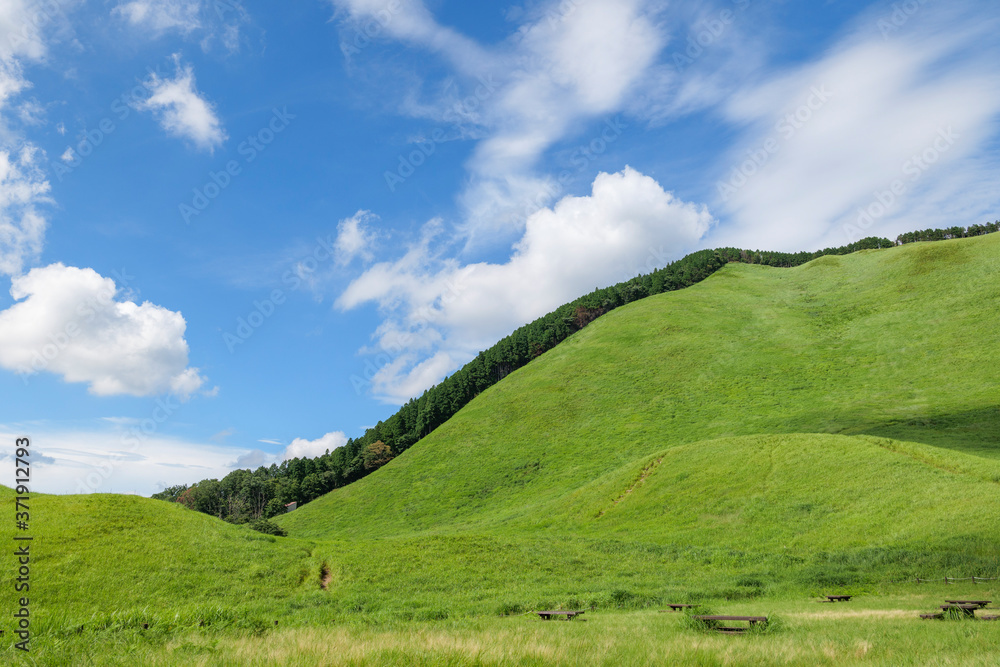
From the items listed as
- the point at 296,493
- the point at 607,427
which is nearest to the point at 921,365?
the point at 607,427

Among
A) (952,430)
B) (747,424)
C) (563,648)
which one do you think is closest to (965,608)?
(563,648)

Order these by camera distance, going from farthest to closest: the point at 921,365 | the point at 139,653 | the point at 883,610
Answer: the point at 921,365, the point at 883,610, the point at 139,653

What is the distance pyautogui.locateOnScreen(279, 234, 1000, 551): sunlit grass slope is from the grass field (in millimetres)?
364

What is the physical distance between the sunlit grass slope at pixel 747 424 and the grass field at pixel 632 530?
1.20 ft

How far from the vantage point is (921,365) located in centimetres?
7462

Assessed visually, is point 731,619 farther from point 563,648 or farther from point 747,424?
point 747,424

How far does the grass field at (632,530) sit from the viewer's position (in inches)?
406

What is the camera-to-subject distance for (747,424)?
68.9m

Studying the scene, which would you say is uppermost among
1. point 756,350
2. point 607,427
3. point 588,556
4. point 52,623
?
point 756,350

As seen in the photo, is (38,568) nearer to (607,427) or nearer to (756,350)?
(607,427)

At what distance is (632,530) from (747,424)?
35763 mm

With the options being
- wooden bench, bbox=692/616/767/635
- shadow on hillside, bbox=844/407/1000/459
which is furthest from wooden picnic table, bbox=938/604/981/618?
shadow on hillside, bbox=844/407/1000/459

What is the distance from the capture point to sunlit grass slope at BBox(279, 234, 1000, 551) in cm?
3669

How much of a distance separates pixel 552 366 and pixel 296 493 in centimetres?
6209
